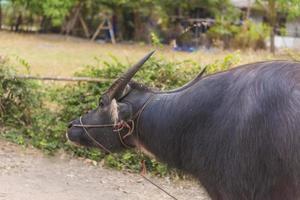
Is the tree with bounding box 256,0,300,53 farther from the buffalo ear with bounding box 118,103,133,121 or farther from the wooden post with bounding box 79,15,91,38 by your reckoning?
the buffalo ear with bounding box 118,103,133,121

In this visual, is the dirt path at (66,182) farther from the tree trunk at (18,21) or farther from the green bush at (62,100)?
the tree trunk at (18,21)

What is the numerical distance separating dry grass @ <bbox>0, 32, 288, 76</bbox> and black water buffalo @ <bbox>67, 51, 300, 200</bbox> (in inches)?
169

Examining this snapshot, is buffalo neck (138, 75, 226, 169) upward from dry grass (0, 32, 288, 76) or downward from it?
upward

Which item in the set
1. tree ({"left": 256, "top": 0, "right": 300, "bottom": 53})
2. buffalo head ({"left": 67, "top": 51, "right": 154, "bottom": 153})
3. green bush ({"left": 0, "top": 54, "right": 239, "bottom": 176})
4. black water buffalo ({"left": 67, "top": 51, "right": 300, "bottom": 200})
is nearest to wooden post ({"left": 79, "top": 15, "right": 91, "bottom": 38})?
tree ({"left": 256, "top": 0, "right": 300, "bottom": 53})

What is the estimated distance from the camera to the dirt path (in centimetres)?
692

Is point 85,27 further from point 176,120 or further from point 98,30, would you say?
point 176,120

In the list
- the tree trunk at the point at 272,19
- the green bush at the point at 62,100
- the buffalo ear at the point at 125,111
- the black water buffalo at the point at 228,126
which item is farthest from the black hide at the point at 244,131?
the tree trunk at the point at 272,19

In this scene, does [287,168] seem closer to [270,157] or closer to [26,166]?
[270,157]

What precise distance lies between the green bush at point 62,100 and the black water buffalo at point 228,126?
10.0 ft

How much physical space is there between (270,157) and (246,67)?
28.4 inches

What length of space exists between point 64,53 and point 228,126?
1603cm

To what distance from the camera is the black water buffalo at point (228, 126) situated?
4035mm

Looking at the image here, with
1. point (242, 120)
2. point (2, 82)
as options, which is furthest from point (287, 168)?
point (2, 82)

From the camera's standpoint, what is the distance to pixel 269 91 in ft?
13.4
